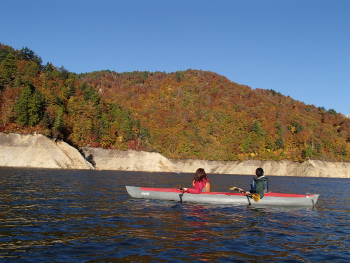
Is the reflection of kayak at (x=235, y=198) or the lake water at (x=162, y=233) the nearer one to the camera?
the lake water at (x=162, y=233)

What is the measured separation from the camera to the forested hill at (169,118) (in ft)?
274

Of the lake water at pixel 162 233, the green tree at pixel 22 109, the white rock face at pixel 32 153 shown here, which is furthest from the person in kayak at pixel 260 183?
the green tree at pixel 22 109

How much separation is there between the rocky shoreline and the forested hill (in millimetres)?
3865

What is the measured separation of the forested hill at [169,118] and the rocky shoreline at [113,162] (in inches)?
152

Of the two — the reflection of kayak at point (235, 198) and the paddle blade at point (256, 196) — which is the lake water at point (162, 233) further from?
the reflection of kayak at point (235, 198)

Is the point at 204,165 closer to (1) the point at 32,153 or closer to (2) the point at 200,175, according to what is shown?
(1) the point at 32,153

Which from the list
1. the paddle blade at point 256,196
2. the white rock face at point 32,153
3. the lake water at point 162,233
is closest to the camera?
the lake water at point 162,233

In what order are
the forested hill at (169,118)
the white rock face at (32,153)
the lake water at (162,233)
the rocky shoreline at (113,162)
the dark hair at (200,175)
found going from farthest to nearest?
the forested hill at (169,118) → the rocky shoreline at (113,162) → the white rock face at (32,153) → the dark hair at (200,175) → the lake water at (162,233)

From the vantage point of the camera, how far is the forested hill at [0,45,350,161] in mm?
83562

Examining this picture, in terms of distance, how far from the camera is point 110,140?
10625cm

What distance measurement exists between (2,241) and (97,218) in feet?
16.3

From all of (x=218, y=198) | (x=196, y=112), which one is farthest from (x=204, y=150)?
(x=218, y=198)

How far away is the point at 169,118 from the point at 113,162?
73962mm

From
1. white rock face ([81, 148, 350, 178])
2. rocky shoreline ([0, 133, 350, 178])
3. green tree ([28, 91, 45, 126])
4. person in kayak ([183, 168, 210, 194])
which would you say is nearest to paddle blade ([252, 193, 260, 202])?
person in kayak ([183, 168, 210, 194])
